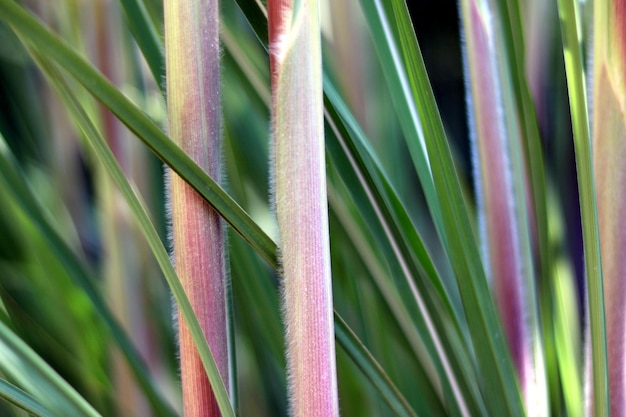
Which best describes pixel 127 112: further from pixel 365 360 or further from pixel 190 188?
pixel 365 360

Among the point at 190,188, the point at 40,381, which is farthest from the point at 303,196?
the point at 40,381

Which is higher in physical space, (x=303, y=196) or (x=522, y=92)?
(x=522, y=92)

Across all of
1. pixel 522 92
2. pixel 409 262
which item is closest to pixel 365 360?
pixel 409 262

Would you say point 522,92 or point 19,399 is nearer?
point 19,399

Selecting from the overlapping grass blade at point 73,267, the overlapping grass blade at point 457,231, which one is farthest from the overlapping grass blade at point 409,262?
the overlapping grass blade at point 73,267

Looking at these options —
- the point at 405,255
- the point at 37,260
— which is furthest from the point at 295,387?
the point at 37,260

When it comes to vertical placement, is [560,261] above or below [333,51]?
below

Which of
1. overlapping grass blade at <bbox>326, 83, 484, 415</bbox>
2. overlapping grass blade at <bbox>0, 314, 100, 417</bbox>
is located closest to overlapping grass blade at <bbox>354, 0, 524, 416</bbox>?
overlapping grass blade at <bbox>326, 83, 484, 415</bbox>

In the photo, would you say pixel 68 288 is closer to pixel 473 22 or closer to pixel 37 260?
pixel 37 260
